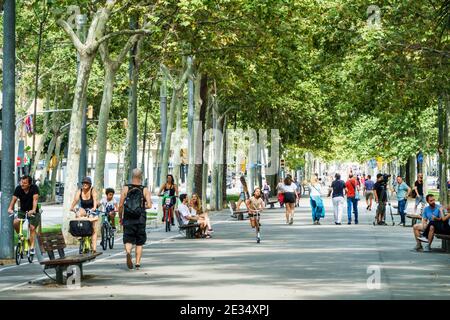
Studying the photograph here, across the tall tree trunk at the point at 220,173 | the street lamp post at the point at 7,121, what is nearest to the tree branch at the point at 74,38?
the street lamp post at the point at 7,121

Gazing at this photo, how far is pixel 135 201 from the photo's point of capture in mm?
20422

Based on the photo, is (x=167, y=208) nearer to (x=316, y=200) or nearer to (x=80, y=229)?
(x=316, y=200)

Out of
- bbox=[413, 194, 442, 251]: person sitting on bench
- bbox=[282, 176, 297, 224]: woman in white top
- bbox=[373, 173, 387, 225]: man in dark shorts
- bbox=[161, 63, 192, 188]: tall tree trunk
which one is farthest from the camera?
bbox=[161, 63, 192, 188]: tall tree trunk

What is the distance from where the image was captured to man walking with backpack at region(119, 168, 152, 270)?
2022cm

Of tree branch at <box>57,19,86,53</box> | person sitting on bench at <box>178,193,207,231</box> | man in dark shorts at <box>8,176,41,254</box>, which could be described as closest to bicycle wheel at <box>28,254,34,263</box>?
man in dark shorts at <box>8,176,41,254</box>

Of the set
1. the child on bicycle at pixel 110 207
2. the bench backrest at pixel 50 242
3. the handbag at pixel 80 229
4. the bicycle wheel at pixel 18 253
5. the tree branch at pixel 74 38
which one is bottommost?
the bicycle wheel at pixel 18 253

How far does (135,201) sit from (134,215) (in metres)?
0.27

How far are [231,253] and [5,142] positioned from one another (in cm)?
531

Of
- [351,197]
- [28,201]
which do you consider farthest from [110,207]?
[351,197]

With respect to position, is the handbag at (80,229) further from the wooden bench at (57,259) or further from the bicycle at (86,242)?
the wooden bench at (57,259)

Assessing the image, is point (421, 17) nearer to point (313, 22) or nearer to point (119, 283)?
point (313, 22)

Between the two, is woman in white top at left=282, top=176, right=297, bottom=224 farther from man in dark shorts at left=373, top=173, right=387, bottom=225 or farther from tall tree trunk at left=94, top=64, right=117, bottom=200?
tall tree trunk at left=94, top=64, right=117, bottom=200

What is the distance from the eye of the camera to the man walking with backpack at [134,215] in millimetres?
20219

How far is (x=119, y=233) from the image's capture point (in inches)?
1396
